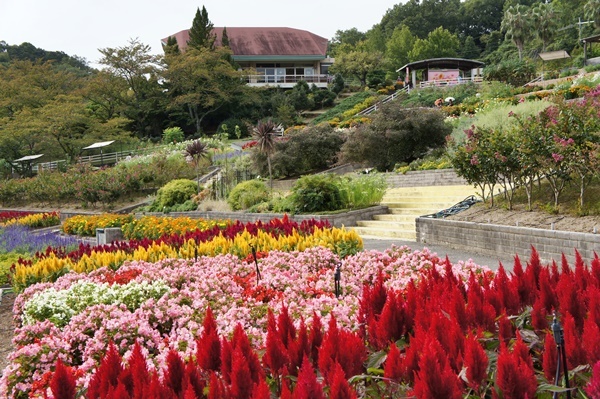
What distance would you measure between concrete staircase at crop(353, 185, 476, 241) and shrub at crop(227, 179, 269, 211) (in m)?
4.28

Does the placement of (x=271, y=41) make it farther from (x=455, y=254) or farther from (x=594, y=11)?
(x=455, y=254)

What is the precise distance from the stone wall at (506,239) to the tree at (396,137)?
970 cm

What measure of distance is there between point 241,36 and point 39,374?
2666 inches

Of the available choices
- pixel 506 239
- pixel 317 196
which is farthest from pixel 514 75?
pixel 506 239

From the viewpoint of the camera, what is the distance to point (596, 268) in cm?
348

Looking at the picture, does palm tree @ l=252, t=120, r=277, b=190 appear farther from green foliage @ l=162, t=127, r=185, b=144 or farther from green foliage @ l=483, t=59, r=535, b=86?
green foliage @ l=483, t=59, r=535, b=86

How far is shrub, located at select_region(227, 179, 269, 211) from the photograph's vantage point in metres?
18.7

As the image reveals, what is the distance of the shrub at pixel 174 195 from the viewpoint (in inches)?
901

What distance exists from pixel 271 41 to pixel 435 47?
18.8 m

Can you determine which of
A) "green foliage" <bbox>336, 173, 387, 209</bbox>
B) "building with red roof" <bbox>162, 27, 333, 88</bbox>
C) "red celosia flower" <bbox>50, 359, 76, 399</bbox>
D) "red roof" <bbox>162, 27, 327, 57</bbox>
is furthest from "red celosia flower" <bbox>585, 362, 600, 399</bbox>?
"red roof" <bbox>162, 27, 327, 57</bbox>

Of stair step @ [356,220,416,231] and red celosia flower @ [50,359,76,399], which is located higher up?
red celosia flower @ [50,359,76,399]

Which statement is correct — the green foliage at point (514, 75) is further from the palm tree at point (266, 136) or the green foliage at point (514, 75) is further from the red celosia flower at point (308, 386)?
the red celosia flower at point (308, 386)

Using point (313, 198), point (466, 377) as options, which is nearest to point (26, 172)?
point (313, 198)

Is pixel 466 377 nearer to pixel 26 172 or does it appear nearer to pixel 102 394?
pixel 102 394
